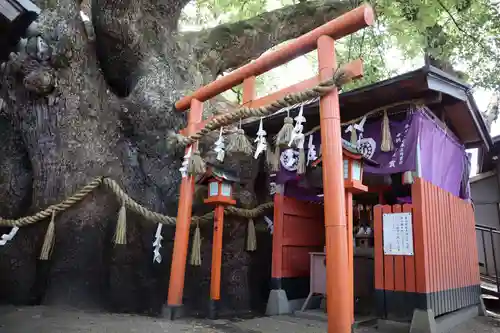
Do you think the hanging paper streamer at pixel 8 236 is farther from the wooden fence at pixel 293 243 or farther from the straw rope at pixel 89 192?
the wooden fence at pixel 293 243

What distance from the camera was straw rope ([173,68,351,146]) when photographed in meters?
4.00

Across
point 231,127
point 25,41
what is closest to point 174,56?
point 231,127

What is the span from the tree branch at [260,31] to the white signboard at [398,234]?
4.73 meters

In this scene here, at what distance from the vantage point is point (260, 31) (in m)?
7.98

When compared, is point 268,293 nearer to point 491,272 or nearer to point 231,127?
point 231,127

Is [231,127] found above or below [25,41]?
below

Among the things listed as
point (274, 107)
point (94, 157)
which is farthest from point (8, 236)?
point (274, 107)

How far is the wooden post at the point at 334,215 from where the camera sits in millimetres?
3594

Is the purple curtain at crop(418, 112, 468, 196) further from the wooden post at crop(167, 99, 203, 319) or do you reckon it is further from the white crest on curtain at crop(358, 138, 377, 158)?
the wooden post at crop(167, 99, 203, 319)

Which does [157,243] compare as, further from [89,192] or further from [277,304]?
[277,304]

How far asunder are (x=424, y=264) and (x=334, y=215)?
205 cm

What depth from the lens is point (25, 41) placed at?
588cm

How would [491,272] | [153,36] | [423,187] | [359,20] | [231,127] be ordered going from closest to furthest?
[359,20], [423,187], [231,127], [153,36], [491,272]

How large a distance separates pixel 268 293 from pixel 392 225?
288 cm
